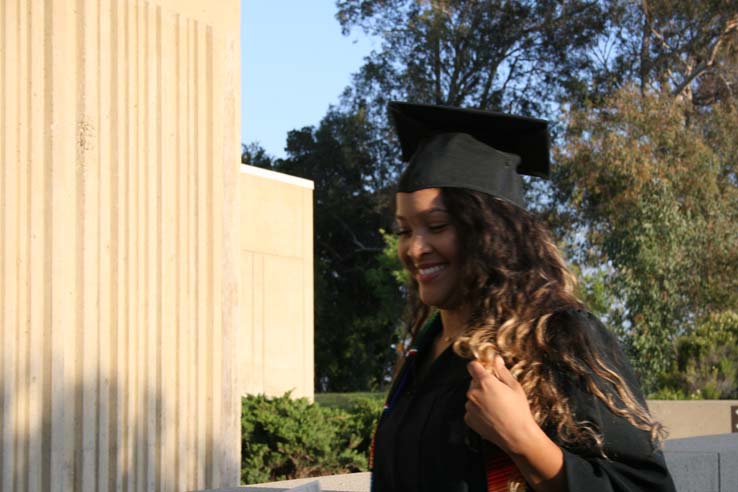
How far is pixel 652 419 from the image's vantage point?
69.7 inches

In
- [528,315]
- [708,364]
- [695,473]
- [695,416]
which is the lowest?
[695,416]

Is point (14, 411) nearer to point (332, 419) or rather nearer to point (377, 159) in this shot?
point (332, 419)

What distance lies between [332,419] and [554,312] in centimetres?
788

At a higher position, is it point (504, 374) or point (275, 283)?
point (275, 283)

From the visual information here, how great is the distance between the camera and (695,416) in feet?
43.1

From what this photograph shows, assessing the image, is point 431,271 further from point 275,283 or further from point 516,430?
point 275,283

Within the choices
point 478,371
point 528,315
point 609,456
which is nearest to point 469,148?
point 528,315

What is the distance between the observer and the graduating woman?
1684 millimetres

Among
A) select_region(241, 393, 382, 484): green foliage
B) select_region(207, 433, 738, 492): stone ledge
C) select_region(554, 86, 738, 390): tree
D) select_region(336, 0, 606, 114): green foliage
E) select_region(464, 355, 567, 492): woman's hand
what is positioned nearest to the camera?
select_region(464, 355, 567, 492): woman's hand

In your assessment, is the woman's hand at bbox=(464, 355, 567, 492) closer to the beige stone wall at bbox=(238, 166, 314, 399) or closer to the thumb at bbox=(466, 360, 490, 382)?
the thumb at bbox=(466, 360, 490, 382)

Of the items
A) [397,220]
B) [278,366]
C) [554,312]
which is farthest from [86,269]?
[278,366]

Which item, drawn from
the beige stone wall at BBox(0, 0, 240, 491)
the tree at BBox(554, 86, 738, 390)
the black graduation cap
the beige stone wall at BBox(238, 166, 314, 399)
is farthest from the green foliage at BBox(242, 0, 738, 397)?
the black graduation cap

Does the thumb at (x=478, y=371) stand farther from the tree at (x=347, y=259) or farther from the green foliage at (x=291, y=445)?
the tree at (x=347, y=259)

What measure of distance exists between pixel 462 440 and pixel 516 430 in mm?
177
